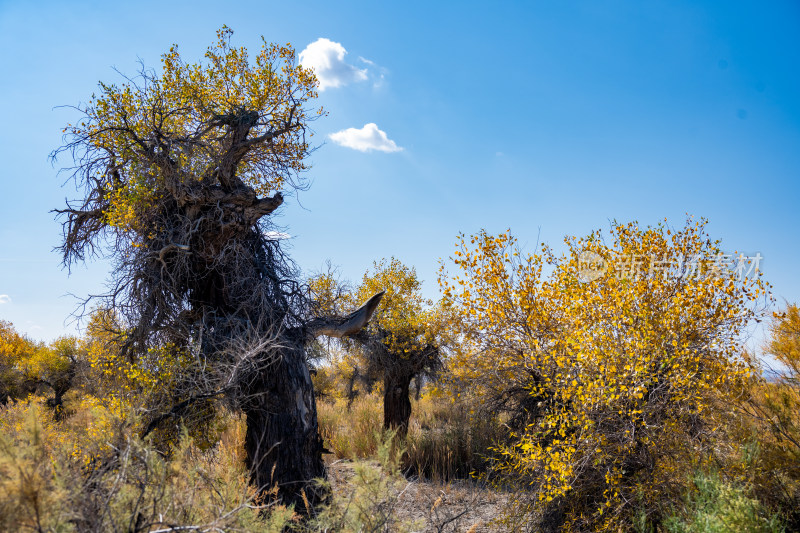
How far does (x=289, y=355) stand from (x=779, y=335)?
855 cm

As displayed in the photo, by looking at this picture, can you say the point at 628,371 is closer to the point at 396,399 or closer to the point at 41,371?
the point at 396,399

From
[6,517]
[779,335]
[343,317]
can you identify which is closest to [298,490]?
[343,317]

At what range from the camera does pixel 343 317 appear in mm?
7094

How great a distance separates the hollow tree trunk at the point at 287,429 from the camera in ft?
19.4

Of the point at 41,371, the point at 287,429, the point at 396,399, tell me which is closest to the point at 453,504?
the point at 287,429

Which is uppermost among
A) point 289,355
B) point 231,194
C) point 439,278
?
point 231,194

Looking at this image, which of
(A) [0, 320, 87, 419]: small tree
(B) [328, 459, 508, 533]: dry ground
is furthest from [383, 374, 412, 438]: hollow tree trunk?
(A) [0, 320, 87, 419]: small tree

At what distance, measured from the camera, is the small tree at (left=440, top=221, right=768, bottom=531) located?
464 cm

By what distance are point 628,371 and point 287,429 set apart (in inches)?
171

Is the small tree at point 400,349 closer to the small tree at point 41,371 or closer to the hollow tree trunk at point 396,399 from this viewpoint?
the hollow tree trunk at point 396,399

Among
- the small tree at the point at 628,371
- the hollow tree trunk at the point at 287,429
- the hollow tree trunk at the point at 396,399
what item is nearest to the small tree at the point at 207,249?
the hollow tree trunk at the point at 287,429

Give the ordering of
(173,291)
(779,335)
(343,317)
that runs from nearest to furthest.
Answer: (173,291) → (343,317) → (779,335)

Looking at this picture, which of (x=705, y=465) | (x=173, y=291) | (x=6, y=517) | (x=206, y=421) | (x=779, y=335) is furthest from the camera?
(x=779, y=335)

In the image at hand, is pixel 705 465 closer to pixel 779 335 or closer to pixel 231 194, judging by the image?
pixel 779 335
